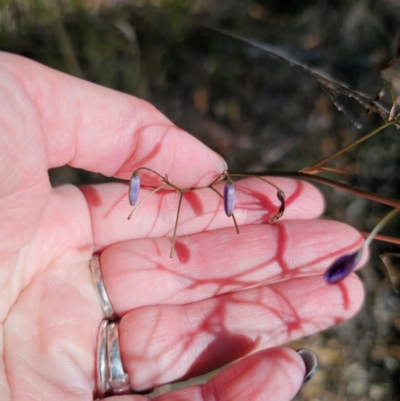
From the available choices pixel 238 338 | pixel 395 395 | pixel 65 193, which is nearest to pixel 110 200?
pixel 65 193

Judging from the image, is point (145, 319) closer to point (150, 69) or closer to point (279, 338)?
point (279, 338)

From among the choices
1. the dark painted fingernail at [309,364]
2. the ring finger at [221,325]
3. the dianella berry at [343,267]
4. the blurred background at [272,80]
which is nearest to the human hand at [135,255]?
the ring finger at [221,325]

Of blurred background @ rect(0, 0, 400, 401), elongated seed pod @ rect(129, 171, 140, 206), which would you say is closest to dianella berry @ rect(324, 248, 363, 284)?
elongated seed pod @ rect(129, 171, 140, 206)

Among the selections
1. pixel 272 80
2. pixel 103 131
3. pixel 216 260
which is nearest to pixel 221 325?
pixel 216 260

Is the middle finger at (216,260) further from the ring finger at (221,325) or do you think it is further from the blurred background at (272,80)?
the blurred background at (272,80)

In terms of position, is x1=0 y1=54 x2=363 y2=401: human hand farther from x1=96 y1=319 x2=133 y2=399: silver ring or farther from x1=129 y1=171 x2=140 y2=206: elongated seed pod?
x1=129 y1=171 x2=140 y2=206: elongated seed pod
